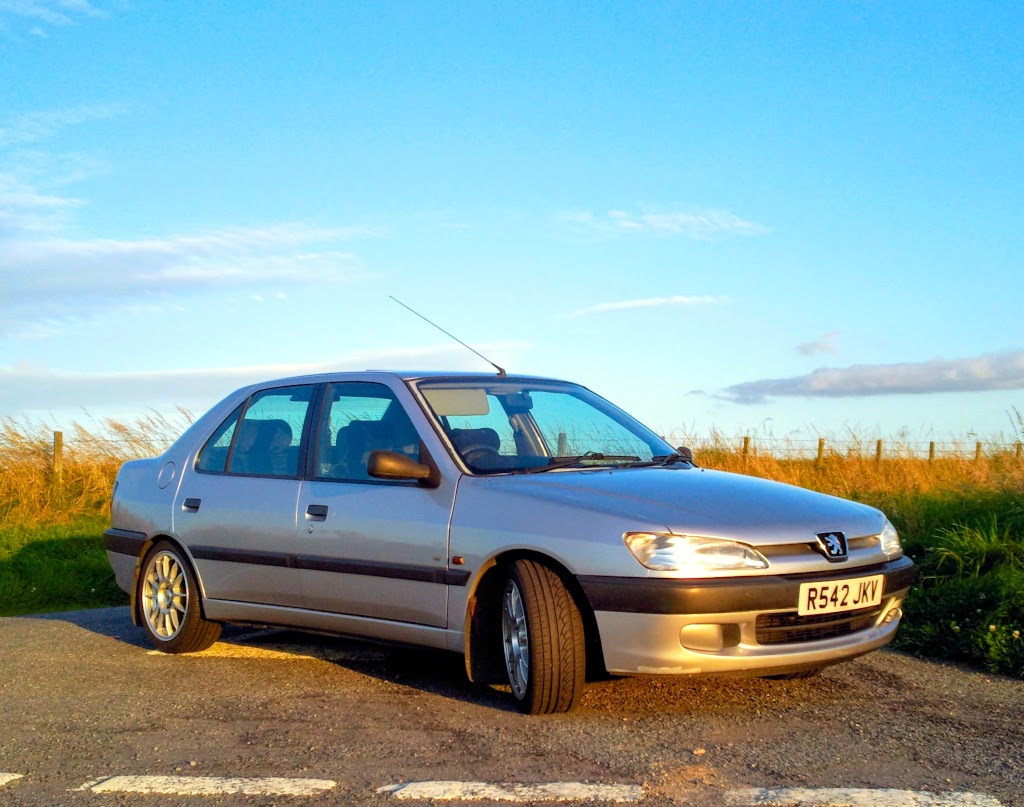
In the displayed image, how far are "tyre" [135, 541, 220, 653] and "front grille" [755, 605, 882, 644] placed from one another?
342 cm

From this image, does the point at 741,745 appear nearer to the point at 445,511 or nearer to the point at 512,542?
the point at 512,542

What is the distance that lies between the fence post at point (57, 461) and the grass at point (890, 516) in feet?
0.18

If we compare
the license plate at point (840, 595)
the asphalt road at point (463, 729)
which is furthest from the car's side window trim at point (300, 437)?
the license plate at point (840, 595)

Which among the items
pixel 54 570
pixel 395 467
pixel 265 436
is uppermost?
pixel 265 436

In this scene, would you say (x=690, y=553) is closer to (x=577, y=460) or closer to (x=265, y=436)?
(x=577, y=460)

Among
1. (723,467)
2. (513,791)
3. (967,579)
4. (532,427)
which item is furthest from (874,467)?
(513,791)

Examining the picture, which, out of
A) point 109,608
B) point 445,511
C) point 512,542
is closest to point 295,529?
point 445,511

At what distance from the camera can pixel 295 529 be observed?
6.16 meters

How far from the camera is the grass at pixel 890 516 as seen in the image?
6.86 meters

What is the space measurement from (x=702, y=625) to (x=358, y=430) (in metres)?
2.28

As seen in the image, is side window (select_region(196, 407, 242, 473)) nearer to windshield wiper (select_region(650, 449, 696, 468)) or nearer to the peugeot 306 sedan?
the peugeot 306 sedan

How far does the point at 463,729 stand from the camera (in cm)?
484

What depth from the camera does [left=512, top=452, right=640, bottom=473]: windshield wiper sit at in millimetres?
5719

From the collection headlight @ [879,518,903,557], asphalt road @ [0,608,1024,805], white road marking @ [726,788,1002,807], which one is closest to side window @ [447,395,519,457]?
asphalt road @ [0,608,1024,805]
